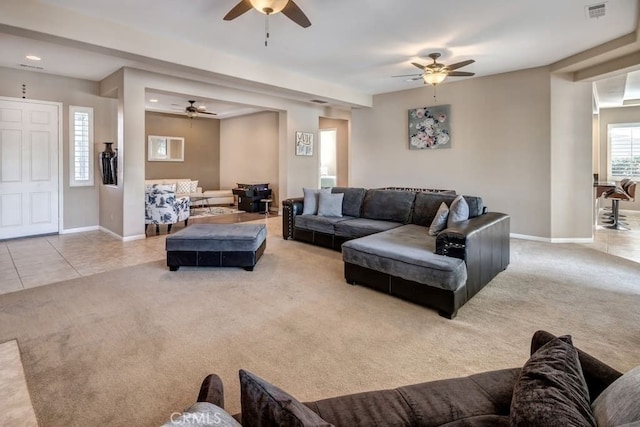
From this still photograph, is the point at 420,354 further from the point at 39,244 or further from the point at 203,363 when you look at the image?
the point at 39,244

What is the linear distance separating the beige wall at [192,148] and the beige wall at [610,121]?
1129 centimetres

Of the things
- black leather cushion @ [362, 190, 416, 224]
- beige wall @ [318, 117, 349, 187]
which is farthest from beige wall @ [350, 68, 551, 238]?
beige wall @ [318, 117, 349, 187]

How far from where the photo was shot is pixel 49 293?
137 inches

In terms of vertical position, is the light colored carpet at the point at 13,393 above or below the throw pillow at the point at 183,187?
below

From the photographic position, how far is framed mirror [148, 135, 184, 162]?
10352mm

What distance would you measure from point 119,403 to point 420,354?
73.0 inches

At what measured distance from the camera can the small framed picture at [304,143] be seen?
8750 millimetres

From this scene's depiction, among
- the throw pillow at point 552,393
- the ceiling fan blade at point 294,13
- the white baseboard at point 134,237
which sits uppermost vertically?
the ceiling fan blade at point 294,13

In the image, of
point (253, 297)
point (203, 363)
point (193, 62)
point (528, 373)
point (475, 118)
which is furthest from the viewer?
point (475, 118)

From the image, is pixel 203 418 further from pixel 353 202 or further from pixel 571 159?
pixel 571 159

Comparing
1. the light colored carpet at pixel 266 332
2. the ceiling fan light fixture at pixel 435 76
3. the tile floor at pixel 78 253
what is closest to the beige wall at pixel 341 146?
the ceiling fan light fixture at pixel 435 76

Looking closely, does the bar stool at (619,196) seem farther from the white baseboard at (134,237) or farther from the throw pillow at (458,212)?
the white baseboard at (134,237)

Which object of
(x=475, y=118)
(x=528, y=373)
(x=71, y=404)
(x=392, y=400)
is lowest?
(x=71, y=404)

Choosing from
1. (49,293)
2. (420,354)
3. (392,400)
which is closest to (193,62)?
(49,293)
